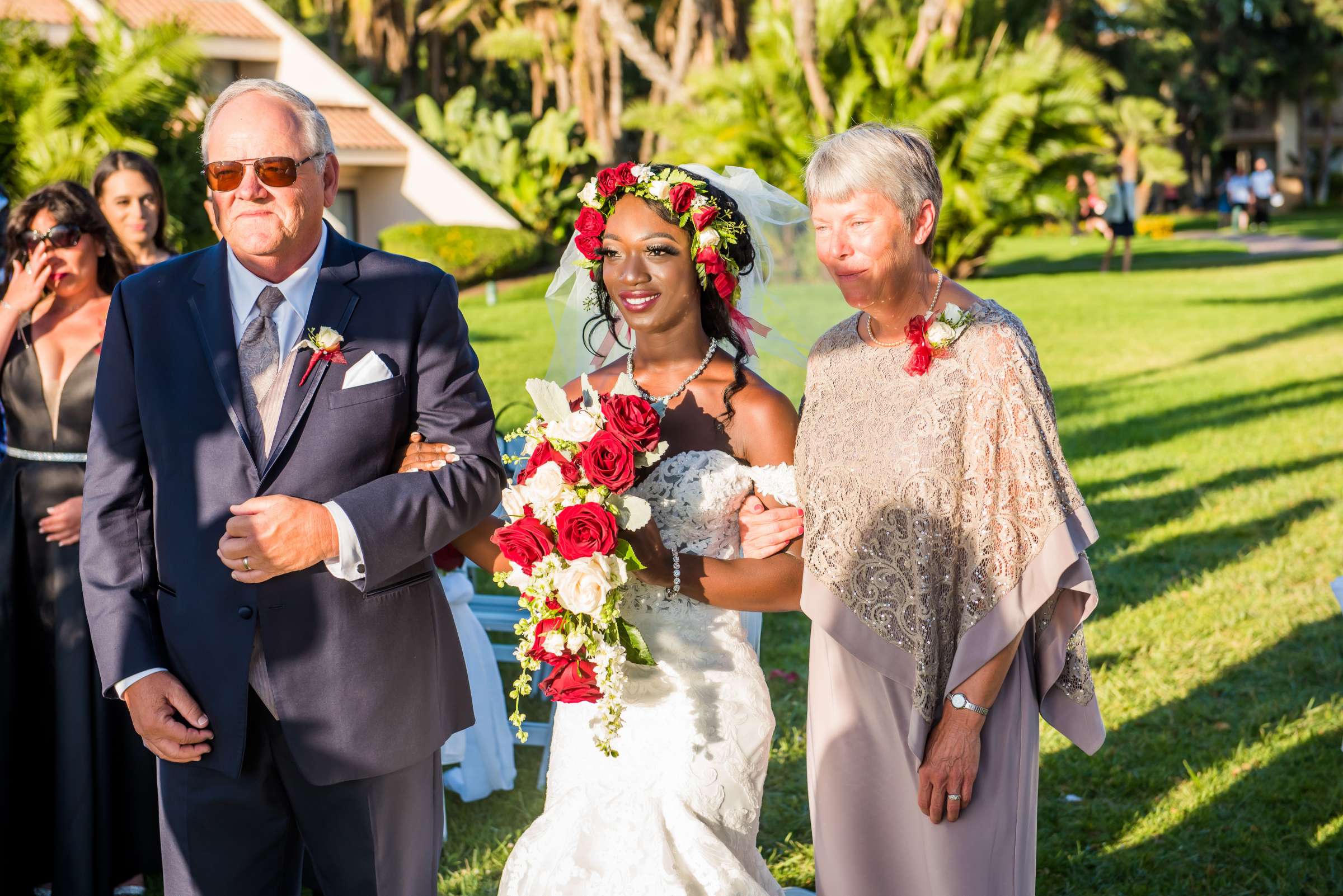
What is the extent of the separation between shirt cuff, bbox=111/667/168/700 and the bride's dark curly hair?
1590 mm

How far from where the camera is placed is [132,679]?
289cm

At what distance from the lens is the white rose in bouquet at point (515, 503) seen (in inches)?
119

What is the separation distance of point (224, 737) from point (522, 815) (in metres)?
2.87

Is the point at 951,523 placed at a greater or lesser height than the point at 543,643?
greater

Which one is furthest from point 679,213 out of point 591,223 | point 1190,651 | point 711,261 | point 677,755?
point 1190,651

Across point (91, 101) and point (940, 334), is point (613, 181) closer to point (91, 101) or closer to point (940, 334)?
point (940, 334)

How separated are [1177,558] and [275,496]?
303 inches

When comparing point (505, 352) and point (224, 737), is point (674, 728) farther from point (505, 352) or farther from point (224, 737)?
point (505, 352)

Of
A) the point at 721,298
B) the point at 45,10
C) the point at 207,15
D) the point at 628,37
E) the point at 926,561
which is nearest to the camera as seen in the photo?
the point at 926,561

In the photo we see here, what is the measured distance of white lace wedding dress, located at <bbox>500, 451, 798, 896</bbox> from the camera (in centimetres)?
323

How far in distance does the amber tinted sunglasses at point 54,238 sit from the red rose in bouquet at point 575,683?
111 inches

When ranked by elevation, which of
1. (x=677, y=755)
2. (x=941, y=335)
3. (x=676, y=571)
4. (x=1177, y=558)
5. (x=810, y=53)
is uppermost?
(x=810, y=53)

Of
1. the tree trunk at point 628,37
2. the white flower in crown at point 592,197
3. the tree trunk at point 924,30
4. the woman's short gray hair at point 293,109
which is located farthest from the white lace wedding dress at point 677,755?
the tree trunk at point 924,30

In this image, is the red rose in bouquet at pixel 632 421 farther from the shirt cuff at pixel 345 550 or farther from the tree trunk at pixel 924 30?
the tree trunk at pixel 924 30
